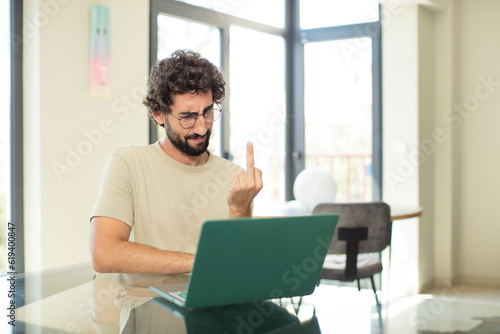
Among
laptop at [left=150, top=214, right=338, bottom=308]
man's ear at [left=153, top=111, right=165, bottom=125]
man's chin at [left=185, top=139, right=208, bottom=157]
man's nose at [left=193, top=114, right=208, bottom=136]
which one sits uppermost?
man's ear at [left=153, top=111, right=165, bottom=125]

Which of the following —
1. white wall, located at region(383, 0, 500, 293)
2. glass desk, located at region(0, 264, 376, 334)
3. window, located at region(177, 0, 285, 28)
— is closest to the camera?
glass desk, located at region(0, 264, 376, 334)

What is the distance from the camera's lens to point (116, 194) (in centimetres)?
151

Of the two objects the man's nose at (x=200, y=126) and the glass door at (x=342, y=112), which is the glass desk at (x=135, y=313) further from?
the glass door at (x=342, y=112)

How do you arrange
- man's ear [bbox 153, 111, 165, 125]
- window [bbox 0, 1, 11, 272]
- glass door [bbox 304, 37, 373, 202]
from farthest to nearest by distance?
glass door [bbox 304, 37, 373, 202] < window [bbox 0, 1, 11, 272] < man's ear [bbox 153, 111, 165, 125]

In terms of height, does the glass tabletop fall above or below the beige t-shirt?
below

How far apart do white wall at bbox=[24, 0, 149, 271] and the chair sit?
1291 mm

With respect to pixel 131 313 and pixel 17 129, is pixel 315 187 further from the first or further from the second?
pixel 131 313

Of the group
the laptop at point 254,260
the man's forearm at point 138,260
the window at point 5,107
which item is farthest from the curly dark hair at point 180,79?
the window at point 5,107

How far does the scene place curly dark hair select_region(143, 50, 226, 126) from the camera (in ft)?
5.28

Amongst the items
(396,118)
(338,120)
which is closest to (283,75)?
(338,120)

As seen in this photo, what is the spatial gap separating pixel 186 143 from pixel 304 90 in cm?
332

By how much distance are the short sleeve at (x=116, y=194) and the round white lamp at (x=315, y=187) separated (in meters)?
1.69

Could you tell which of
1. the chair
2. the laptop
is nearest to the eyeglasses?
the laptop

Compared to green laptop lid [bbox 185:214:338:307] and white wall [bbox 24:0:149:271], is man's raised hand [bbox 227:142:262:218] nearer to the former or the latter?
green laptop lid [bbox 185:214:338:307]
